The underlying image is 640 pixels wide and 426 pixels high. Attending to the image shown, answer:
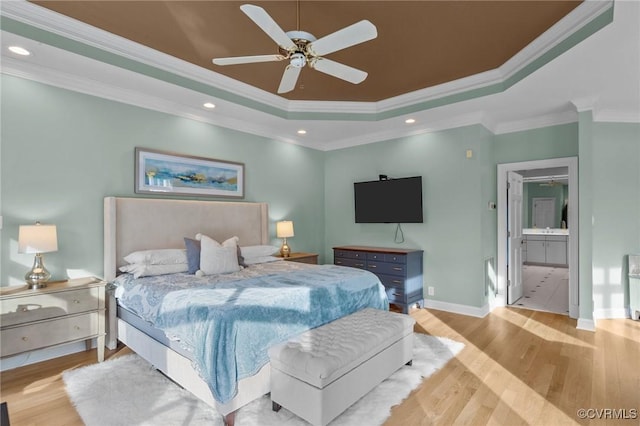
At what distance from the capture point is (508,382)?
2561 mm

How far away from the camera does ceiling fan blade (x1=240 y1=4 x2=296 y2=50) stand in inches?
68.6

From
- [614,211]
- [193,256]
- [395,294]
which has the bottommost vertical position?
[395,294]

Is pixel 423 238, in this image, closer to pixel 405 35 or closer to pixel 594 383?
pixel 594 383

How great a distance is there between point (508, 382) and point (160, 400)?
2642 mm

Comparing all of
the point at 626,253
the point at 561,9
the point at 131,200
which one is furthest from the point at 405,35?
the point at 626,253

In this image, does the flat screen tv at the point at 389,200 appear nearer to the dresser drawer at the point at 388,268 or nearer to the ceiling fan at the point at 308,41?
the dresser drawer at the point at 388,268

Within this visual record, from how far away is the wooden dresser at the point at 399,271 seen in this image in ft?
14.3

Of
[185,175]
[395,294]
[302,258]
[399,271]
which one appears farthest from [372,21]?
[395,294]

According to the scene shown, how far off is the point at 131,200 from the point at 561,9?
13.8 feet

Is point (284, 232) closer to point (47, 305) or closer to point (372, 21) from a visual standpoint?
point (47, 305)

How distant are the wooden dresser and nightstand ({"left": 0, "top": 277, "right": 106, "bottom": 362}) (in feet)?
10.7

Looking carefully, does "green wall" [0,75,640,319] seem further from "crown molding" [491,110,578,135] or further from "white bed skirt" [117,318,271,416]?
"white bed skirt" [117,318,271,416]

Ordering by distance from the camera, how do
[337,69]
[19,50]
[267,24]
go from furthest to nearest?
[19,50] → [337,69] → [267,24]

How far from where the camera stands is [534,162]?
4449 mm
